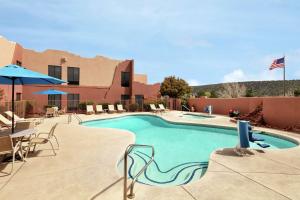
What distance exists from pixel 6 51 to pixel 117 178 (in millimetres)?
16501

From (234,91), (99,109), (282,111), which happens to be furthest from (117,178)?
(234,91)

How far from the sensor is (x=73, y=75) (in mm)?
25047

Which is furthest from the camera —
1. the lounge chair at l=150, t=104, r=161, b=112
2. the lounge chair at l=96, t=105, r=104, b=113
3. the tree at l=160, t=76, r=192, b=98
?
the tree at l=160, t=76, r=192, b=98

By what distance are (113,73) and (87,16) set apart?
1485cm

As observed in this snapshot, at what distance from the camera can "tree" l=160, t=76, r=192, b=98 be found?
31703mm

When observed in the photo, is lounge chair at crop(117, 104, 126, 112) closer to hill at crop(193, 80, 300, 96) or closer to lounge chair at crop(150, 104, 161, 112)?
lounge chair at crop(150, 104, 161, 112)

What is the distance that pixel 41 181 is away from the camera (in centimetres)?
422

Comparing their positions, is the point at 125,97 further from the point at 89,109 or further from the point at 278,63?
the point at 278,63

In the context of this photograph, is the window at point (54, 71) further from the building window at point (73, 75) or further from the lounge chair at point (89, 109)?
the lounge chair at point (89, 109)

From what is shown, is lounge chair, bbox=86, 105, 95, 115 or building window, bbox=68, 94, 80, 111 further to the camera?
building window, bbox=68, 94, 80, 111

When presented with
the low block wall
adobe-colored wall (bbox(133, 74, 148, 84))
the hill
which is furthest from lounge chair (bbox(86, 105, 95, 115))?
the hill

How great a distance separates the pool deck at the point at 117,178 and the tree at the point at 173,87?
25228 millimetres

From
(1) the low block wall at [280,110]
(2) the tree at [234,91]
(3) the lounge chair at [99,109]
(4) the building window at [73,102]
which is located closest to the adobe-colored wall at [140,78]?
(4) the building window at [73,102]

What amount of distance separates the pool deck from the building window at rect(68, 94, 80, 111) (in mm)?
17341
